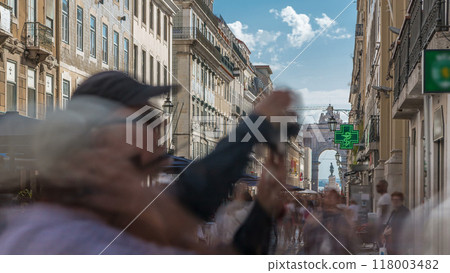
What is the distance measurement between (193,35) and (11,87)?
69 cm

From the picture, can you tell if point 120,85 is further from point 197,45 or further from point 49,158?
point 197,45

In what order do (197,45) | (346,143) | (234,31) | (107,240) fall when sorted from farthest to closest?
(346,143) → (197,45) → (234,31) → (107,240)

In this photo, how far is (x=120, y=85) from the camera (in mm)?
631

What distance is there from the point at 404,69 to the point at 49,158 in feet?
12.4

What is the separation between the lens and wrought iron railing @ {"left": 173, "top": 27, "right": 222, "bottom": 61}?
88.4 inches

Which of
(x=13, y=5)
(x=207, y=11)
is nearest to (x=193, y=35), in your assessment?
(x=207, y=11)

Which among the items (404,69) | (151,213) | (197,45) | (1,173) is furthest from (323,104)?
(404,69)

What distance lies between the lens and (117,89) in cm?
63

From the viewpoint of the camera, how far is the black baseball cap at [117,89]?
0.63 meters

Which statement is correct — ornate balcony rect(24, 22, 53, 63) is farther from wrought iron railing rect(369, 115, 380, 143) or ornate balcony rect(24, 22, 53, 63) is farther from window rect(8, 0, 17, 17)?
wrought iron railing rect(369, 115, 380, 143)

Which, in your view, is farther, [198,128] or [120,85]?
[198,128]

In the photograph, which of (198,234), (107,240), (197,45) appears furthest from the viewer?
(197,45)

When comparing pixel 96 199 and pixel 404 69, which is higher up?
pixel 404 69

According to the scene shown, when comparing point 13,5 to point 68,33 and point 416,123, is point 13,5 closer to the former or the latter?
point 68,33
